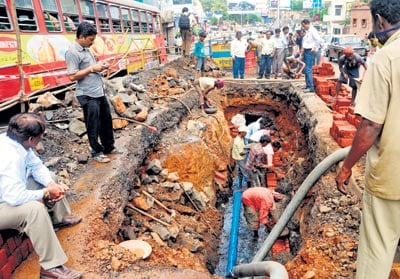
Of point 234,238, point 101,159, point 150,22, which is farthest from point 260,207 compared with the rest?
point 150,22

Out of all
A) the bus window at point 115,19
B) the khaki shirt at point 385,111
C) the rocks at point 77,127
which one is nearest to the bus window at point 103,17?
the bus window at point 115,19

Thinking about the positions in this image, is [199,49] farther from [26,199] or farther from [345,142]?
[26,199]

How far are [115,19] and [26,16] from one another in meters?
5.04

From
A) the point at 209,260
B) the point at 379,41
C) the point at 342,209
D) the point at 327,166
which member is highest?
the point at 379,41

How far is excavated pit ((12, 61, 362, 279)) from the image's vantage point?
3.50 m

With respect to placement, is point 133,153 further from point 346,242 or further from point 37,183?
point 346,242

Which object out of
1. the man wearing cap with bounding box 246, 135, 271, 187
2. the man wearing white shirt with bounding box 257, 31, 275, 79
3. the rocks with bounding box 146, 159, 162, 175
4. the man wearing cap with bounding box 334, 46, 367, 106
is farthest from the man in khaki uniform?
the man wearing white shirt with bounding box 257, 31, 275, 79

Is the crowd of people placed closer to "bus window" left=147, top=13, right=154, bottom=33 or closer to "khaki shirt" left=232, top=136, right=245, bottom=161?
"khaki shirt" left=232, top=136, right=245, bottom=161

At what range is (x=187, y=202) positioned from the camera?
21.4 feet

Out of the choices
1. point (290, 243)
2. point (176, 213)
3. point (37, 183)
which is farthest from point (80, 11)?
point (290, 243)

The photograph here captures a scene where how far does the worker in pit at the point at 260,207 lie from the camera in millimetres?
6324

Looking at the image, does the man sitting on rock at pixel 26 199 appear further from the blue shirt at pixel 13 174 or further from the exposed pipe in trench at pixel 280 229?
the exposed pipe in trench at pixel 280 229

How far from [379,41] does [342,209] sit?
2769 mm

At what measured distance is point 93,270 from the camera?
319 cm
